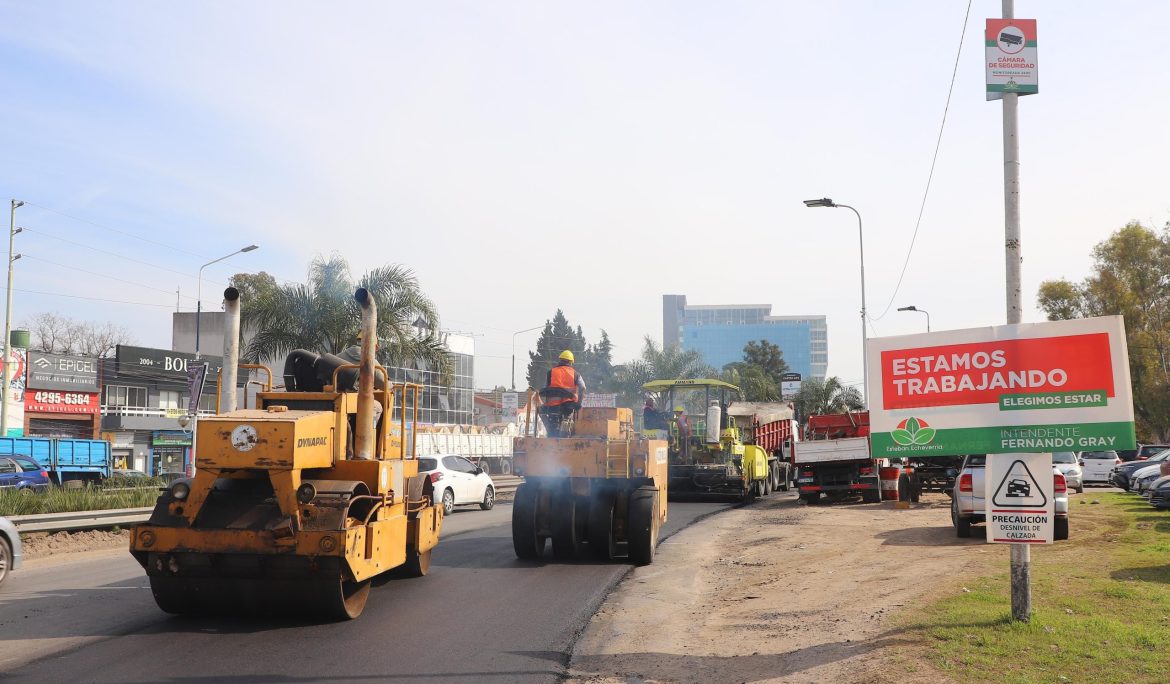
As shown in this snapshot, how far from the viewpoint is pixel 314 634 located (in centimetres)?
848

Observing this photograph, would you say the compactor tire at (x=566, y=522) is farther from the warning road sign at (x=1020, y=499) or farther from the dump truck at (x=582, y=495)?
the warning road sign at (x=1020, y=499)

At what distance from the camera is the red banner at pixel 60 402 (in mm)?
42938

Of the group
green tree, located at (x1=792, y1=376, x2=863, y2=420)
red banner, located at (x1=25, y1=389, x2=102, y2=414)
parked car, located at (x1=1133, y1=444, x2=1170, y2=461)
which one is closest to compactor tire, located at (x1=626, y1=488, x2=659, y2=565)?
parked car, located at (x1=1133, y1=444, x2=1170, y2=461)

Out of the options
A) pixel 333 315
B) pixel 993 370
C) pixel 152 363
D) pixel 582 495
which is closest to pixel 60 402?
pixel 152 363

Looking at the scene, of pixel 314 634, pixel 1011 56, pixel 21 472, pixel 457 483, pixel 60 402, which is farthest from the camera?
pixel 60 402

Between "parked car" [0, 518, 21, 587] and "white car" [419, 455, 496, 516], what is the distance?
10787 millimetres

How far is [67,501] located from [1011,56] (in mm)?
17835

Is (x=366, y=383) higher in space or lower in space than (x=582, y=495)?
higher

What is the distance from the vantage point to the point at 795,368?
170 metres

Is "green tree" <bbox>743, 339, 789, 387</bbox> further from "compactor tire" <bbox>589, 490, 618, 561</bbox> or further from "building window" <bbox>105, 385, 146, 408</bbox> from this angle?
"compactor tire" <bbox>589, 490, 618, 561</bbox>

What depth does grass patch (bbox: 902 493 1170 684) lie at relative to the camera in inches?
257

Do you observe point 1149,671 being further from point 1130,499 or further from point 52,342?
point 52,342

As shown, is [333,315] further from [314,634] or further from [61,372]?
[61,372]

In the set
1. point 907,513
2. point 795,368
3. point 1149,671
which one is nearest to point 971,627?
point 1149,671
